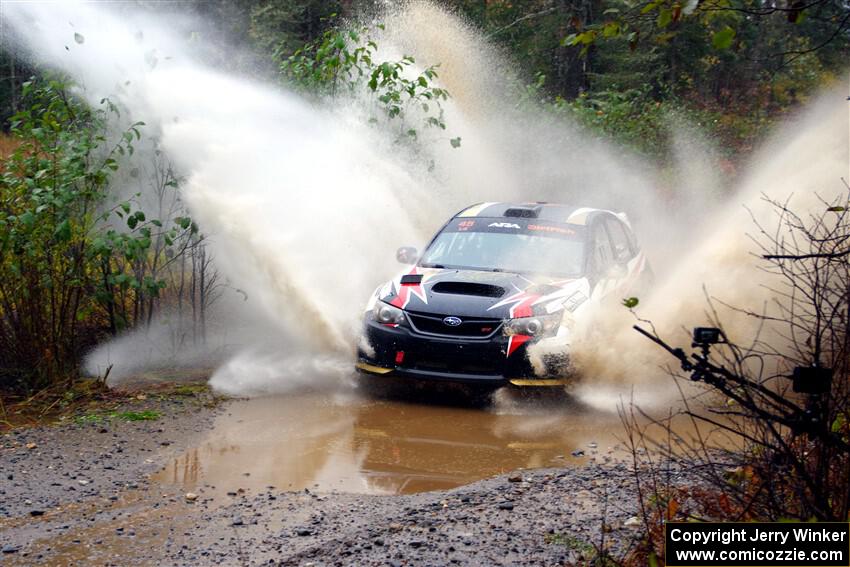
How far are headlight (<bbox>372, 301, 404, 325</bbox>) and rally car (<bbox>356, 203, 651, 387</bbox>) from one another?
1cm

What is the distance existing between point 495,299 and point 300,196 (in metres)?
4.35

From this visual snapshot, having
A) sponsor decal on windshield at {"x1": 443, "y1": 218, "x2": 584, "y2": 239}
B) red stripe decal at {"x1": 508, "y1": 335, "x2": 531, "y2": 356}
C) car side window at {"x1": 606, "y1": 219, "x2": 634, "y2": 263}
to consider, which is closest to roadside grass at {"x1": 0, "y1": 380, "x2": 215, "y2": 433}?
red stripe decal at {"x1": 508, "y1": 335, "x2": 531, "y2": 356}

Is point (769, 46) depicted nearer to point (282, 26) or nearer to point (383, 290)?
point (282, 26)

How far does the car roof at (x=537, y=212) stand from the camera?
1057 cm

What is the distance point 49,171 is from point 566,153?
12.1 meters

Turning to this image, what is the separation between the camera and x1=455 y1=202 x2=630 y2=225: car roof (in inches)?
416

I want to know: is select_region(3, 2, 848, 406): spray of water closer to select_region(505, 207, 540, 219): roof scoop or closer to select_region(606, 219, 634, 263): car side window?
select_region(606, 219, 634, 263): car side window

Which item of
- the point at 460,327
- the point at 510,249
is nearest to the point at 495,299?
the point at 460,327

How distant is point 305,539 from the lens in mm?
5465

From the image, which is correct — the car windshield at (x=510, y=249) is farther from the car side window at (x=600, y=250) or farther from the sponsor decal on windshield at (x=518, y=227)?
the car side window at (x=600, y=250)

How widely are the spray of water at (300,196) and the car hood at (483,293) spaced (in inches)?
18.8

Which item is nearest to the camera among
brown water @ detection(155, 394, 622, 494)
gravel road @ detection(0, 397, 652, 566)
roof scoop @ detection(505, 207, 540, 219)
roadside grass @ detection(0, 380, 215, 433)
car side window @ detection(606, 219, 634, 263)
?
gravel road @ detection(0, 397, 652, 566)

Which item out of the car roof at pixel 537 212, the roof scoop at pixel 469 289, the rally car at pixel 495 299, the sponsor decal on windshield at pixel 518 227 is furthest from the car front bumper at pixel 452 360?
the car roof at pixel 537 212

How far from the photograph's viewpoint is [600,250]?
33.9ft
